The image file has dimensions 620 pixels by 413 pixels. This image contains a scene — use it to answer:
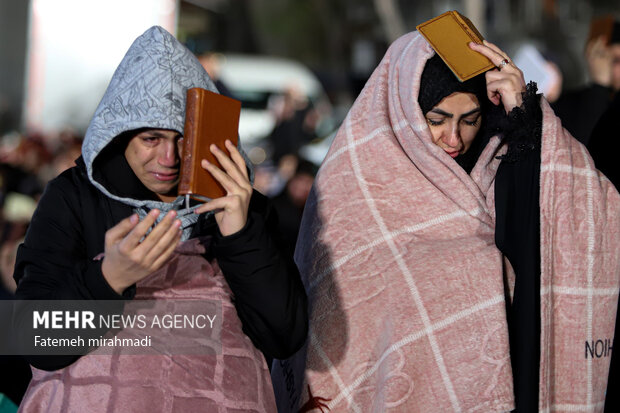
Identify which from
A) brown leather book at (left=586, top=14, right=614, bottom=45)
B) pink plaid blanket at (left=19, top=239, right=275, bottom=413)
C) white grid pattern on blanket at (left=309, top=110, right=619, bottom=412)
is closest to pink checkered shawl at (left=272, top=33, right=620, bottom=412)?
white grid pattern on blanket at (left=309, top=110, right=619, bottom=412)

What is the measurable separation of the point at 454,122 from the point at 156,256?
119 cm

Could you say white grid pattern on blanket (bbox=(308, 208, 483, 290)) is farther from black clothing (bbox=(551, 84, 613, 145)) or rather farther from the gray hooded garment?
black clothing (bbox=(551, 84, 613, 145))

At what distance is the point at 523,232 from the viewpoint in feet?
9.14

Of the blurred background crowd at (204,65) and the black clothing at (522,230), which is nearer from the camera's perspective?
the black clothing at (522,230)

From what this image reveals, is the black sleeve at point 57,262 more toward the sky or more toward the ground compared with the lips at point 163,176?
more toward the ground

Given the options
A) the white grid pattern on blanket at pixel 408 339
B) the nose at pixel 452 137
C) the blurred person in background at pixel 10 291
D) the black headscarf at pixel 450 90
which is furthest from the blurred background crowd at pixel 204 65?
the white grid pattern on blanket at pixel 408 339

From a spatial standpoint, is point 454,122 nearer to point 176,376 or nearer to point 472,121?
point 472,121

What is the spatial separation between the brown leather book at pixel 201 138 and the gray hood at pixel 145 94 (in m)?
0.12

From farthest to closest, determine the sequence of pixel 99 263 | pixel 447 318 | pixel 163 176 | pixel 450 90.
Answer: pixel 450 90
pixel 447 318
pixel 163 176
pixel 99 263

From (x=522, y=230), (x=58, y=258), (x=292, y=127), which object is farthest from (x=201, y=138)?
(x=292, y=127)

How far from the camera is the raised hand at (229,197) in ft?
7.70

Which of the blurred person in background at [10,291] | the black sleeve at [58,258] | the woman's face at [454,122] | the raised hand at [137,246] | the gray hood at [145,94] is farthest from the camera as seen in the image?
the blurred person in background at [10,291]

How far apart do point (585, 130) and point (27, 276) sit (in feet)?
10.0

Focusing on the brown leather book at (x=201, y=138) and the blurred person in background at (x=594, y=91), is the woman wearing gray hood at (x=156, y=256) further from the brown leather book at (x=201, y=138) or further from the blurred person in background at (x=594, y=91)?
the blurred person in background at (x=594, y=91)
